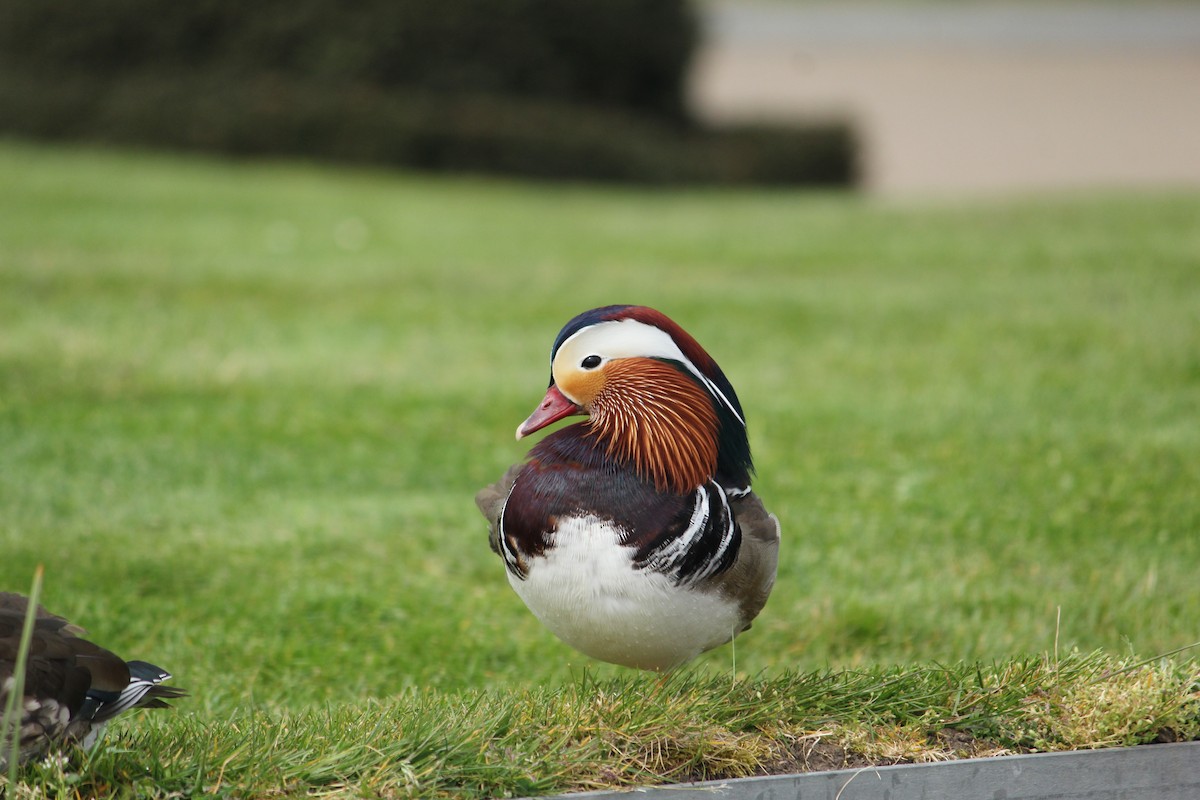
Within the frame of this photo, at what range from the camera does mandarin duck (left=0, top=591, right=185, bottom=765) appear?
2658mm

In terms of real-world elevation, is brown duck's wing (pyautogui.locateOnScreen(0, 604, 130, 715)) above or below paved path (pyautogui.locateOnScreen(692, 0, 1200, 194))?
below

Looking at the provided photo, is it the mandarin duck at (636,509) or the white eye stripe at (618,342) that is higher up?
the white eye stripe at (618,342)

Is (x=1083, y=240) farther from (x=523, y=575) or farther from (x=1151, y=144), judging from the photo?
(x=1151, y=144)

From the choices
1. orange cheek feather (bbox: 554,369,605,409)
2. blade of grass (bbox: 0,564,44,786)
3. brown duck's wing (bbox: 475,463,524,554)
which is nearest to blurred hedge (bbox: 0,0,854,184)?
brown duck's wing (bbox: 475,463,524,554)

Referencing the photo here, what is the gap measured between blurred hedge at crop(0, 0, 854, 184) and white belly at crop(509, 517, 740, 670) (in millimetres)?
12599

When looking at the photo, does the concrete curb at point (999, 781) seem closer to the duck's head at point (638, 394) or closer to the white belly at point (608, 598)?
the white belly at point (608, 598)

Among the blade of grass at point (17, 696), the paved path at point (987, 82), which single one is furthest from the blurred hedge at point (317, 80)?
the blade of grass at point (17, 696)

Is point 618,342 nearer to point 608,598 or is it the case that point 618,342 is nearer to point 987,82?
point 608,598

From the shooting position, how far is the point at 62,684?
2715mm

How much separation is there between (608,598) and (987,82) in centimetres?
2788

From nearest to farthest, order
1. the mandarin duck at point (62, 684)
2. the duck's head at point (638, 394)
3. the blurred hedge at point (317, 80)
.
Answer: the mandarin duck at point (62, 684)
the duck's head at point (638, 394)
the blurred hedge at point (317, 80)

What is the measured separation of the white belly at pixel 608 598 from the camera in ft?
9.36

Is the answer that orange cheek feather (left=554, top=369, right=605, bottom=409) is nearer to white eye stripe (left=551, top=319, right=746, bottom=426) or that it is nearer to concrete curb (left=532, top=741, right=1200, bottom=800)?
white eye stripe (left=551, top=319, right=746, bottom=426)

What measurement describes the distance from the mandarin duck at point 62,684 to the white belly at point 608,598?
2.87 ft
